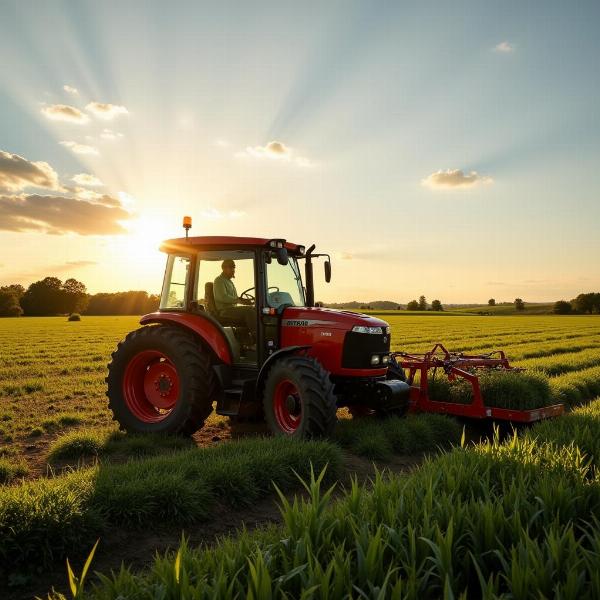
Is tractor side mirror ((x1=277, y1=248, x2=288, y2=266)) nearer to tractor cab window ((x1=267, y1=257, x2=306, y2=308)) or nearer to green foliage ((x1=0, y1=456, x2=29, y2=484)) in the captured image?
tractor cab window ((x1=267, y1=257, x2=306, y2=308))

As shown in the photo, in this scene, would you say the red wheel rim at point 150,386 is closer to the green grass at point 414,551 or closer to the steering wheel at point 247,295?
the steering wheel at point 247,295

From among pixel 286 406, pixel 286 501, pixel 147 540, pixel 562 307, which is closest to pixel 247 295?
pixel 286 406

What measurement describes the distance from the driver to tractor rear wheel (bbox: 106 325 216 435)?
0.63 meters

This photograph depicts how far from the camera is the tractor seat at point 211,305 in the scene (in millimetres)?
7934

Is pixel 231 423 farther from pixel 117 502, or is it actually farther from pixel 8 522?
pixel 8 522

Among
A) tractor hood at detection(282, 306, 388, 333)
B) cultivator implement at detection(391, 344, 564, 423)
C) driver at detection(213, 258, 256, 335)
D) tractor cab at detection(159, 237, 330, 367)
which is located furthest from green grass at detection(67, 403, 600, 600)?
driver at detection(213, 258, 256, 335)

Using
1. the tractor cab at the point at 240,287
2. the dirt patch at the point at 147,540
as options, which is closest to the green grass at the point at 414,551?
A: the dirt patch at the point at 147,540

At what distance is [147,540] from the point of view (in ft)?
14.9

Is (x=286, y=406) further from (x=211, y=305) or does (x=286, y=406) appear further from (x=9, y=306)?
(x=9, y=306)

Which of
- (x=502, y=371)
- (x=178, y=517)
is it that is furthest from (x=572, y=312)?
(x=178, y=517)

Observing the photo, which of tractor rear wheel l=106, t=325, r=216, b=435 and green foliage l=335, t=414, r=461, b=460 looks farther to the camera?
tractor rear wheel l=106, t=325, r=216, b=435

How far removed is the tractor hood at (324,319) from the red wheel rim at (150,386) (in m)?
1.95

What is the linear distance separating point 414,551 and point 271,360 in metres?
4.53

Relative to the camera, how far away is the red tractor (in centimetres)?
717
